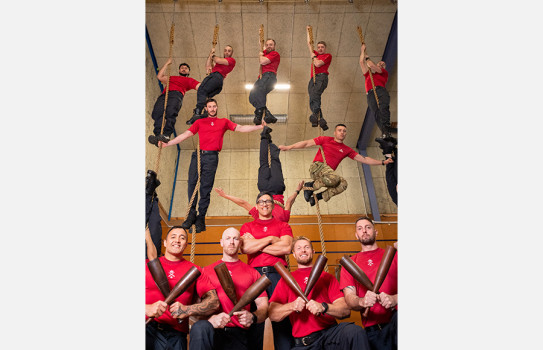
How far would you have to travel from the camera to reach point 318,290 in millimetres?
3855

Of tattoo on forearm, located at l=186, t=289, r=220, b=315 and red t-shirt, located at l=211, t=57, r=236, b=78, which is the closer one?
tattoo on forearm, located at l=186, t=289, r=220, b=315

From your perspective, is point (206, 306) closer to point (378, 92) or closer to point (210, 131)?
point (210, 131)

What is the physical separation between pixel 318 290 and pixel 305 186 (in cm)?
319

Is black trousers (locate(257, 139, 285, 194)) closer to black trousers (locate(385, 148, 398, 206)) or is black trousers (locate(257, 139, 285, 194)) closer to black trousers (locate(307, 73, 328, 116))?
black trousers (locate(307, 73, 328, 116))

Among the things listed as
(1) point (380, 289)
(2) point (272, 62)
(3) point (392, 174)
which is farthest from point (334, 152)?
(1) point (380, 289)

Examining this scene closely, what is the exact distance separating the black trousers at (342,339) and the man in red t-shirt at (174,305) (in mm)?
849

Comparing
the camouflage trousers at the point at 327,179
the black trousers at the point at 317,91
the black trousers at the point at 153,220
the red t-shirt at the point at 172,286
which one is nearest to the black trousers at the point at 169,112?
the black trousers at the point at 153,220

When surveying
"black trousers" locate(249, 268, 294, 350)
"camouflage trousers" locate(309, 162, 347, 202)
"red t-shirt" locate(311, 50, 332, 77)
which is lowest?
"black trousers" locate(249, 268, 294, 350)

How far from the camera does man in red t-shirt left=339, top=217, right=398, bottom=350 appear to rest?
3485 millimetres

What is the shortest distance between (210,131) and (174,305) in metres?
3.08

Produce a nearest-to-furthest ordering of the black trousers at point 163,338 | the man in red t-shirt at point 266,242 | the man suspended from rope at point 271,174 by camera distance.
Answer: the black trousers at point 163,338 → the man in red t-shirt at point 266,242 → the man suspended from rope at point 271,174

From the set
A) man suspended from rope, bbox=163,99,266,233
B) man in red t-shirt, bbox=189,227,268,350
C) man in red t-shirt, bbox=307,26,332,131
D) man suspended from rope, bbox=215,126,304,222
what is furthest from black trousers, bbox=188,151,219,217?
man in red t-shirt, bbox=189,227,268,350

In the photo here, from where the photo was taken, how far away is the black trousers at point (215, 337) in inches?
128

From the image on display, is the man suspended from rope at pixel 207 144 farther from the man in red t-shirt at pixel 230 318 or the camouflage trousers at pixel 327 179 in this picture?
the man in red t-shirt at pixel 230 318
